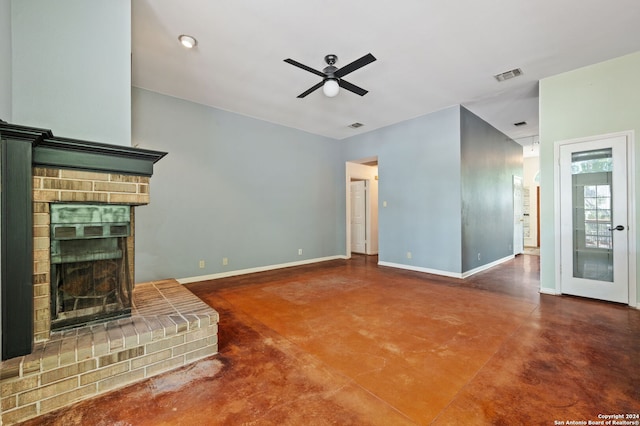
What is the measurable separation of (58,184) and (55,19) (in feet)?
3.92

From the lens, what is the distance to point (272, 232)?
18.2 feet

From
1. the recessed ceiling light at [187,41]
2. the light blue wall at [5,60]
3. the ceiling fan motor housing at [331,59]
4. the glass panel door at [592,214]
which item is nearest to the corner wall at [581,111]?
the glass panel door at [592,214]

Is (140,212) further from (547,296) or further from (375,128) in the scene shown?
(547,296)

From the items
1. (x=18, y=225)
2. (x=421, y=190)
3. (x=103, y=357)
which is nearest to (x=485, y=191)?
(x=421, y=190)

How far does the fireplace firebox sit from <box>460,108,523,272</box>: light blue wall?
16.3 ft

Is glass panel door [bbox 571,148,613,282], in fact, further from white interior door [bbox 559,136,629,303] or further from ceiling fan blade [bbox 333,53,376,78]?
ceiling fan blade [bbox 333,53,376,78]

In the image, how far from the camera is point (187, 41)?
2.96 m

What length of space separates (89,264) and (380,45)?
353 cm

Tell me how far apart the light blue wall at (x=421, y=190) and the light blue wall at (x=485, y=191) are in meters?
0.20

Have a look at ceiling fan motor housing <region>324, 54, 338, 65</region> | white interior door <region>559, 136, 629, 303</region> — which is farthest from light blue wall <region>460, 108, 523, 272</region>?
ceiling fan motor housing <region>324, 54, 338, 65</region>

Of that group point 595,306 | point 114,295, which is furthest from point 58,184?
point 595,306

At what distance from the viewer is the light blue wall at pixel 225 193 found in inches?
164

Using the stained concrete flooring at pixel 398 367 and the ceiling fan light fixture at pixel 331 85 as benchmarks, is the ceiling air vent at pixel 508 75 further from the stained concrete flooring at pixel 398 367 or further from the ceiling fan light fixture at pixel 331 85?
the stained concrete flooring at pixel 398 367

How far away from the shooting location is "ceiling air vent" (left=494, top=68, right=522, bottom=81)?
11.9 ft
